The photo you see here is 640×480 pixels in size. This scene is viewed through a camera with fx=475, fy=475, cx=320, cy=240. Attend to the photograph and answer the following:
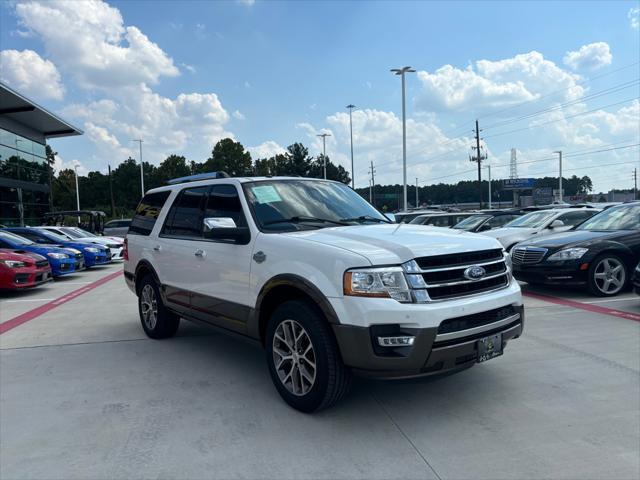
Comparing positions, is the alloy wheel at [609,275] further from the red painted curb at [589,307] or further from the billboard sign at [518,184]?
the billboard sign at [518,184]

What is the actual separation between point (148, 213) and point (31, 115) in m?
27.3

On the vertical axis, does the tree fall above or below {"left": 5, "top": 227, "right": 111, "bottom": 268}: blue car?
above

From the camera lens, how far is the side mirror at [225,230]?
13.3ft

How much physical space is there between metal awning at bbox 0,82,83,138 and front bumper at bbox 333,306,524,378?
25104mm

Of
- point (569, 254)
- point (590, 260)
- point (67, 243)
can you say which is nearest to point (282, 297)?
point (569, 254)

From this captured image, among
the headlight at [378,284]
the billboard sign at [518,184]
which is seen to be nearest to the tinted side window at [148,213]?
the headlight at [378,284]

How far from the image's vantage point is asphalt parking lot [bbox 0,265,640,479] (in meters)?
2.96

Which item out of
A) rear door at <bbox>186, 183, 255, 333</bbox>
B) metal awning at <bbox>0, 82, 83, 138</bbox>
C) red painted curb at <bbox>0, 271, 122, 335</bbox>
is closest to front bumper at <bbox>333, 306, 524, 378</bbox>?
rear door at <bbox>186, 183, 255, 333</bbox>

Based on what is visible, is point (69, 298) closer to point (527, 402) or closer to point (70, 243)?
point (70, 243)

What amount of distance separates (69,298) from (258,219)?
292 inches

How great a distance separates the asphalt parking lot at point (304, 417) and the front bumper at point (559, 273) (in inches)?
102

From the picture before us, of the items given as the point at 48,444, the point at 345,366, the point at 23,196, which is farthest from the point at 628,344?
the point at 23,196

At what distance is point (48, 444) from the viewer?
3.32m

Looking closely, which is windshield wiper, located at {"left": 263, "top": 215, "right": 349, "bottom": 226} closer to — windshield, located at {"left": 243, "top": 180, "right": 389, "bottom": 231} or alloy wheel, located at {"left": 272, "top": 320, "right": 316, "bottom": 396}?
windshield, located at {"left": 243, "top": 180, "right": 389, "bottom": 231}
